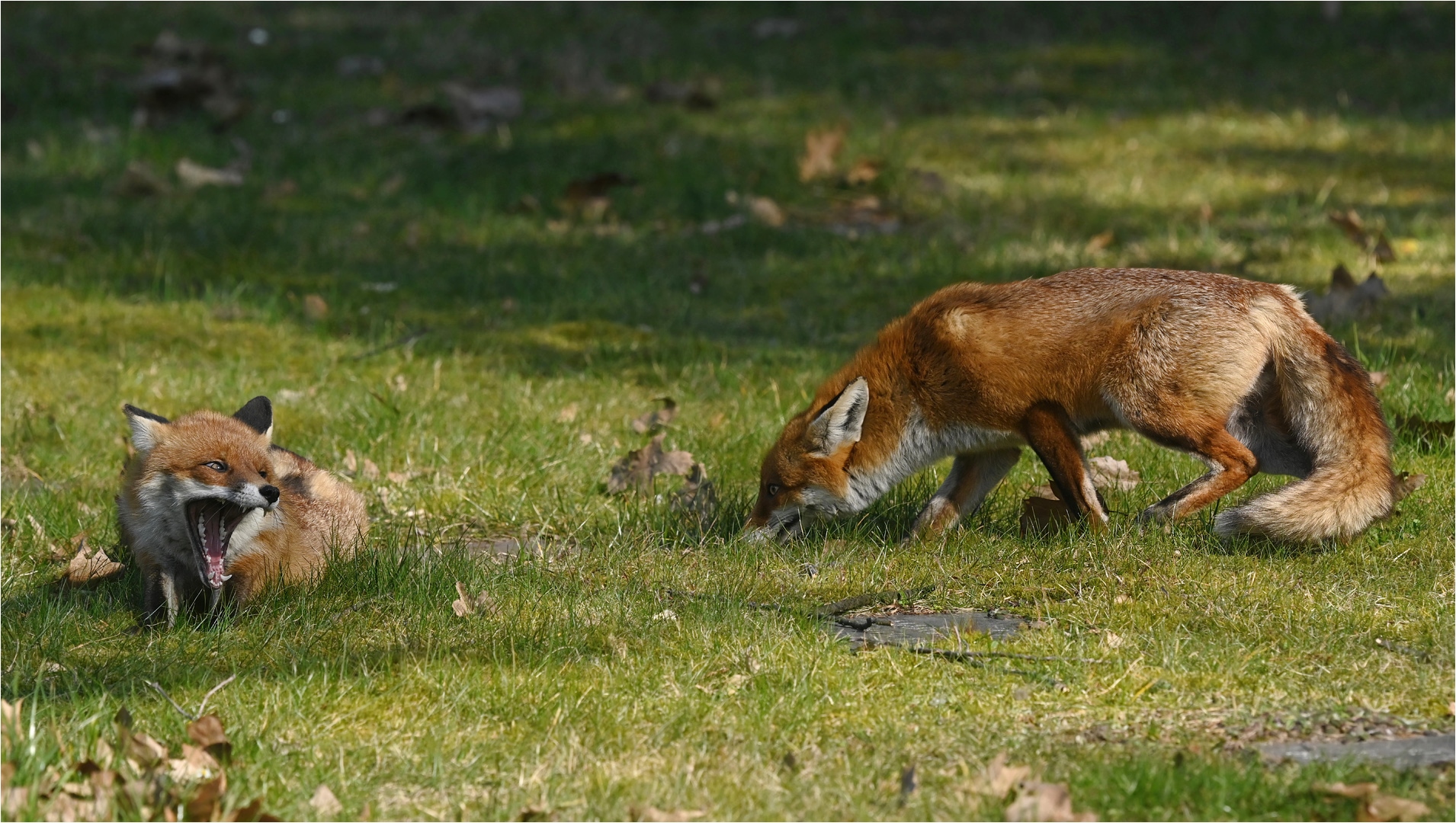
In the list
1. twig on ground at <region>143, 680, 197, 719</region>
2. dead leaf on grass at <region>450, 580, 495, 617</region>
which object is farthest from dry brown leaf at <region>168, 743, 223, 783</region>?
dead leaf on grass at <region>450, 580, 495, 617</region>

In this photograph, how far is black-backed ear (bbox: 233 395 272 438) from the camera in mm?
5812

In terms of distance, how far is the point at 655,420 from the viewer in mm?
8242

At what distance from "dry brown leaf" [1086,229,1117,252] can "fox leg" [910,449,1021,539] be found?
5.01m

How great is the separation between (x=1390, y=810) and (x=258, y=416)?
4352mm

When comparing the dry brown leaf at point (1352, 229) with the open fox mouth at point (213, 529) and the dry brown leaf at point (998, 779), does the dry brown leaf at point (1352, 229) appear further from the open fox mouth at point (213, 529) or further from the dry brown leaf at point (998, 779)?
the open fox mouth at point (213, 529)

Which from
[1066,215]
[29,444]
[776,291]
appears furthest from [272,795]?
[1066,215]

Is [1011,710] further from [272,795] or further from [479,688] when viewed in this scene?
[272,795]

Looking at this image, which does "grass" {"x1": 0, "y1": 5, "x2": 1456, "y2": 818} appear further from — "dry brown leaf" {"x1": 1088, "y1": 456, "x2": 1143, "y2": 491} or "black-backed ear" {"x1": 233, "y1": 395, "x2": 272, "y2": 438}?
"black-backed ear" {"x1": 233, "y1": 395, "x2": 272, "y2": 438}

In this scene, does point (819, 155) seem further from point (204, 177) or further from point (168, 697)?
point (168, 697)

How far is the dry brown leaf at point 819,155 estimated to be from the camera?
12.9 metres

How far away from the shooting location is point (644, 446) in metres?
7.63

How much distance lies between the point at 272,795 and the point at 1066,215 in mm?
9406

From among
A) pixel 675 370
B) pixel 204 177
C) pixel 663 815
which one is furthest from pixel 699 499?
pixel 204 177

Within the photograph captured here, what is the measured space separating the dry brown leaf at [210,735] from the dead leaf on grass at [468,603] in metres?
1.25
